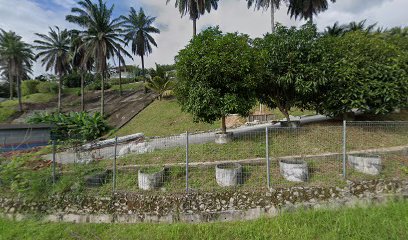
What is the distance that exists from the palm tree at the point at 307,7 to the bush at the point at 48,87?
4287 cm

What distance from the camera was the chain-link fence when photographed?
622 cm

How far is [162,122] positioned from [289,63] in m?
13.5

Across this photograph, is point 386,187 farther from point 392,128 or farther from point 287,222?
point 392,128

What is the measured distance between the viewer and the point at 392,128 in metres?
9.52

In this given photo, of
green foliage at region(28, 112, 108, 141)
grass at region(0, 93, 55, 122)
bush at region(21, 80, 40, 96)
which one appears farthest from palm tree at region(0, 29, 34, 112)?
green foliage at region(28, 112, 108, 141)

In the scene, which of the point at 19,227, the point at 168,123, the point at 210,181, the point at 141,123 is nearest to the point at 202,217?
the point at 210,181

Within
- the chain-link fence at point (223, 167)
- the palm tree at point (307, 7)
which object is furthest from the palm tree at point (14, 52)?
the palm tree at point (307, 7)

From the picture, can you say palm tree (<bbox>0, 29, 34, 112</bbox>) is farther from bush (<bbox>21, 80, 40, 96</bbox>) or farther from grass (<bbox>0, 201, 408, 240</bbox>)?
grass (<bbox>0, 201, 408, 240</bbox>)

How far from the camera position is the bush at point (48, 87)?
4597cm

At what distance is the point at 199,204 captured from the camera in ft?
18.8

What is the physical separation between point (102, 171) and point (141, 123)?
53.0 feet

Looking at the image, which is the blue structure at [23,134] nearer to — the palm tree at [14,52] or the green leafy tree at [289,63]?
the green leafy tree at [289,63]

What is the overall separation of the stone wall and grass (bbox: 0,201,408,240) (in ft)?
0.85

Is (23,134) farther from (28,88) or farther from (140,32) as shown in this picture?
(28,88)
